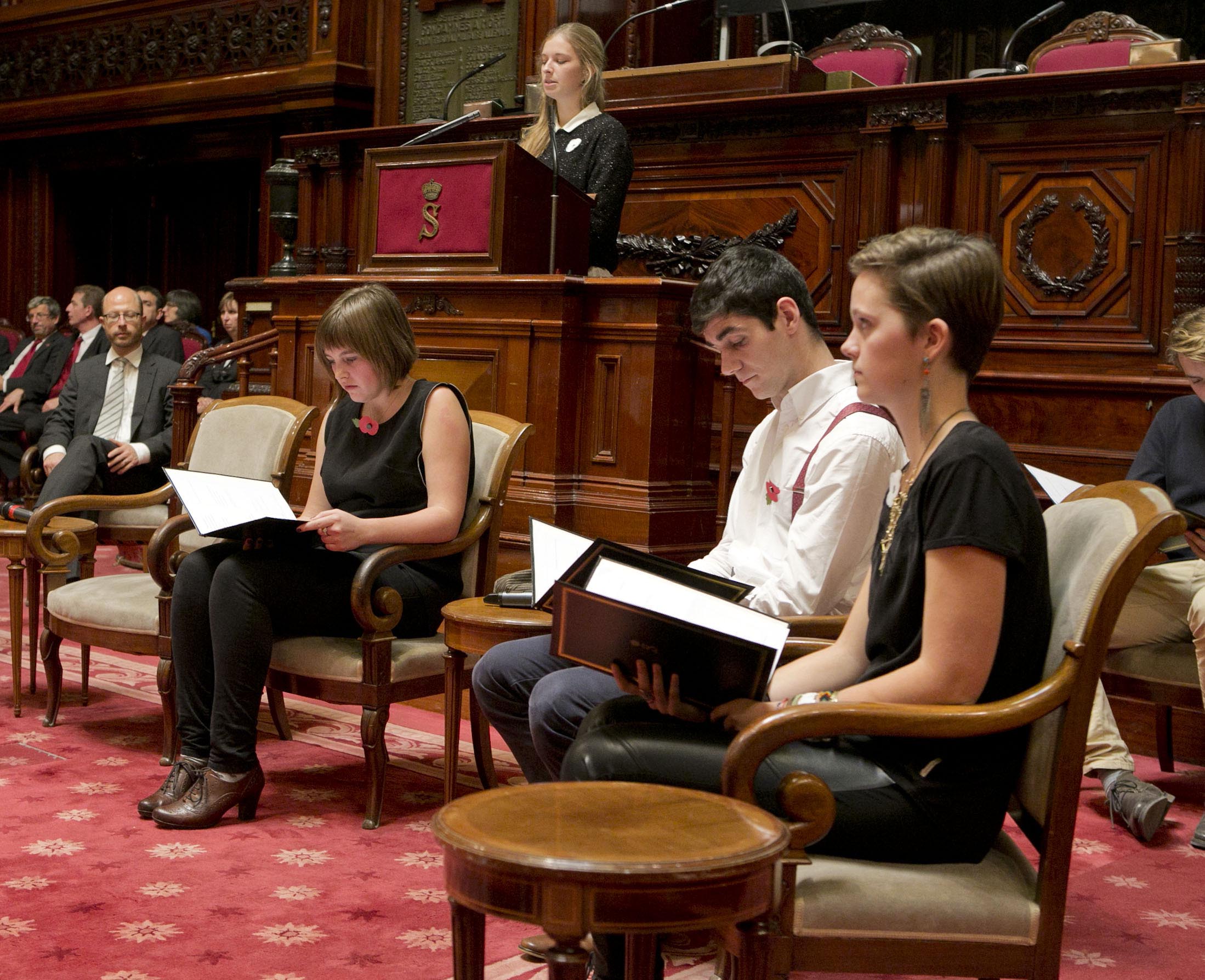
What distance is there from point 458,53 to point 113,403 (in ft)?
11.8

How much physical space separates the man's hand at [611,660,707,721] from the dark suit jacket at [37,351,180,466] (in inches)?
145

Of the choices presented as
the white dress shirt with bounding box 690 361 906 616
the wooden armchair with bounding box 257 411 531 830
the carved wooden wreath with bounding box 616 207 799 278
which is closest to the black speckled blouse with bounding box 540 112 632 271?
the carved wooden wreath with bounding box 616 207 799 278

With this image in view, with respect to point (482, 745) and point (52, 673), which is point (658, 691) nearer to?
point (482, 745)

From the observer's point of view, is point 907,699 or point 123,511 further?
point 123,511

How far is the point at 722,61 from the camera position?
584 cm

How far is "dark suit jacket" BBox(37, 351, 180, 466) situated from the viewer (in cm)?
505

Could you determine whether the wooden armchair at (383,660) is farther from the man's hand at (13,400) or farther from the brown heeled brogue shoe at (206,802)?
the man's hand at (13,400)

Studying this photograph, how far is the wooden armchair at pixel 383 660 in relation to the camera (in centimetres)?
287

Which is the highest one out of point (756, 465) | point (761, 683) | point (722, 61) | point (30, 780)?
point (722, 61)

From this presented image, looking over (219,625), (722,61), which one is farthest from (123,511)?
(722,61)

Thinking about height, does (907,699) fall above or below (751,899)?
above

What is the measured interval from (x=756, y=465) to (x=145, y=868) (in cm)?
137

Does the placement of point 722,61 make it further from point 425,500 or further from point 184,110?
point 184,110

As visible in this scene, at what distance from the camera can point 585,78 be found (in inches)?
170
